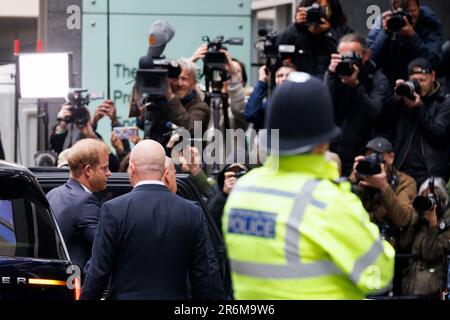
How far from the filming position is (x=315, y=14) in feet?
37.9

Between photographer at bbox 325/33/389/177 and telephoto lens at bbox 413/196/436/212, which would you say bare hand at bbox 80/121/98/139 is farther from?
telephoto lens at bbox 413/196/436/212

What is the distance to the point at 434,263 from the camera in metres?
10.9

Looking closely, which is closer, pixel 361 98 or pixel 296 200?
pixel 296 200

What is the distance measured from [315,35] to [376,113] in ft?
3.02

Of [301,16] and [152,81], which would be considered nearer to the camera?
[301,16]

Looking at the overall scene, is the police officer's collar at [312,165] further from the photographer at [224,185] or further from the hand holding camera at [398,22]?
the hand holding camera at [398,22]

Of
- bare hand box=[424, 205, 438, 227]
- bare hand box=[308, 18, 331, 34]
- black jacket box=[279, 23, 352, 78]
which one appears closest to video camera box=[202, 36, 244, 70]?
black jacket box=[279, 23, 352, 78]

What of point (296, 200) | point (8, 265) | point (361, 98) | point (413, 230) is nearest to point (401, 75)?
point (361, 98)

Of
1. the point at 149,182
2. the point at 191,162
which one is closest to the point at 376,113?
the point at 191,162

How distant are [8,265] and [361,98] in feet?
15.1

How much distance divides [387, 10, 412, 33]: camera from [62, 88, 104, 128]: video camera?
9.98ft

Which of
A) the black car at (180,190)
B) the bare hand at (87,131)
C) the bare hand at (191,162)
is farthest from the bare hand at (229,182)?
the bare hand at (87,131)

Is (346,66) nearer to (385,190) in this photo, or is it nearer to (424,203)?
(385,190)
